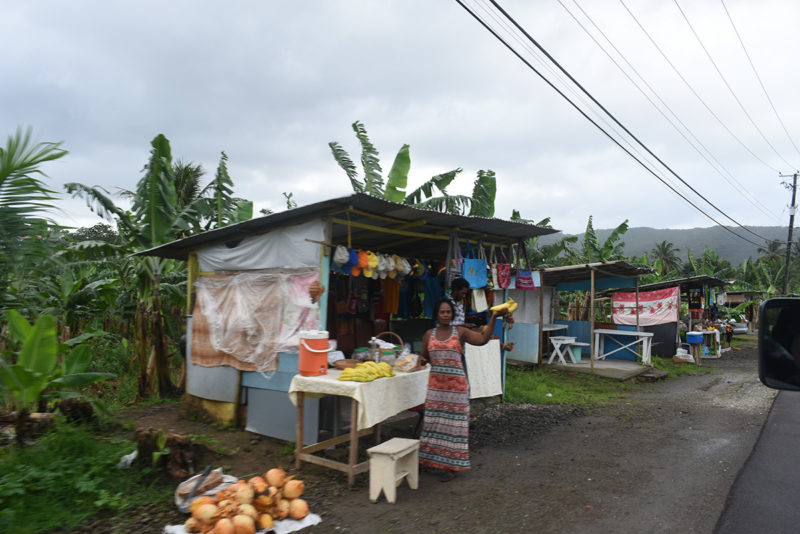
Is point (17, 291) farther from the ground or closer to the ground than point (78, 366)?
farther from the ground

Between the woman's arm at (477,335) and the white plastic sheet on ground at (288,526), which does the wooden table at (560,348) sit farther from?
the white plastic sheet on ground at (288,526)

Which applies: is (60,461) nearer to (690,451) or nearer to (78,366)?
(78,366)

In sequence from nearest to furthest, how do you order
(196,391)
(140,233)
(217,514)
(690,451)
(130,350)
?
(217,514)
(690,451)
(196,391)
(140,233)
(130,350)

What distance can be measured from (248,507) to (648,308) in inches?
583

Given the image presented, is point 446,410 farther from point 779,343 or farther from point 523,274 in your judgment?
point 523,274

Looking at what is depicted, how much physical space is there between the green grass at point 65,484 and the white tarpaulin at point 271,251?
8.97 feet

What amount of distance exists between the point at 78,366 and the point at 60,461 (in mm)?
1151

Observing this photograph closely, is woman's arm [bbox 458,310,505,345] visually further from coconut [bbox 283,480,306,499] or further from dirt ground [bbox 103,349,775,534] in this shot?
coconut [bbox 283,480,306,499]

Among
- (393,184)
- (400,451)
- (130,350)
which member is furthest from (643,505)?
(130,350)

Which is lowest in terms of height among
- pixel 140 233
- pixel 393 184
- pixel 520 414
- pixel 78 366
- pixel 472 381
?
pixel 520 414

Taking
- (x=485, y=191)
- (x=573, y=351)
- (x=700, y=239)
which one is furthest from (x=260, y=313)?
(x=700, y=239)

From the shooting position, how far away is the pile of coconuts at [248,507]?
3684 mm

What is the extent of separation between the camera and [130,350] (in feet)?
33.9

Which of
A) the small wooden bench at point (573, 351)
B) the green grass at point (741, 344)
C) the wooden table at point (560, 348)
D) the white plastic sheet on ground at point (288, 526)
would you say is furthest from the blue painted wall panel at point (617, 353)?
the white plastic sheet on ground at point (288, 526)
